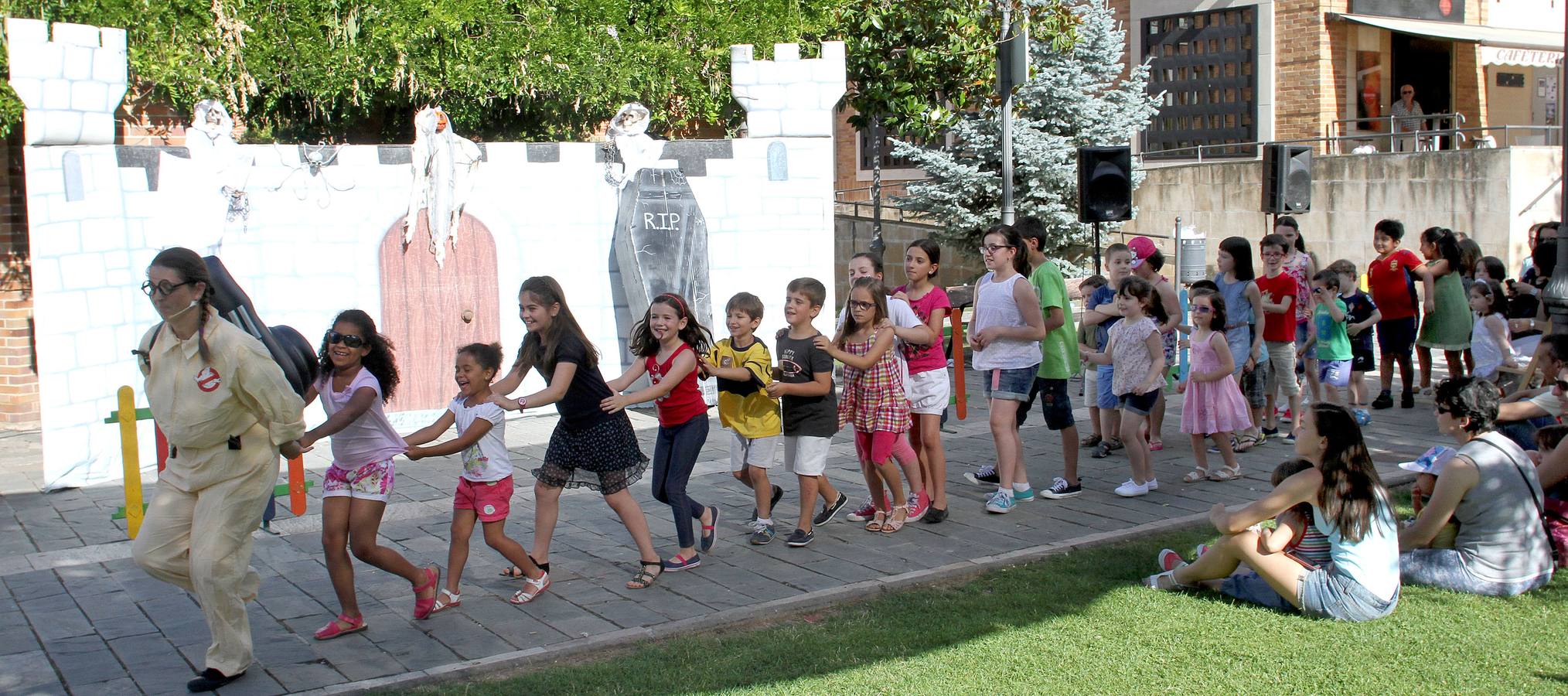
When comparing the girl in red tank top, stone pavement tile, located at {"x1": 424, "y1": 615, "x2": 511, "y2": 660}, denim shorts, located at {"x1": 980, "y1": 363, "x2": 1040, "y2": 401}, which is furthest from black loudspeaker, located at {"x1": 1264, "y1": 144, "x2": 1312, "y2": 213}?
stone pavement tile, located at {"x1": 424, "y1": 615, "x2": 511, "y2": 660}

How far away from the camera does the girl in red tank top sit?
6.40 m

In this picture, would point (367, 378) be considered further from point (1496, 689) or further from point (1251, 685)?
point (1496, 689)

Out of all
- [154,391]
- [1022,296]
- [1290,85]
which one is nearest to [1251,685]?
[1022,296]

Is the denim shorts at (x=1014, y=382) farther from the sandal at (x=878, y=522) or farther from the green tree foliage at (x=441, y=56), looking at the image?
the green tree foliage at (x=441, y=56)

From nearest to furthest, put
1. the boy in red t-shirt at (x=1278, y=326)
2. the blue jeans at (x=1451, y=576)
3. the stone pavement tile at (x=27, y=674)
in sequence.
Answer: the stone pavement tile at (x=27, y=674) → the blue jeans at (x=1451, y=576) → the boy in red t-shirt at (x=1278, y=326)

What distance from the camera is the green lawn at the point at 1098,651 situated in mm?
4820

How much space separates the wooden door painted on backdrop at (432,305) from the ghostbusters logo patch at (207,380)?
6.08 meters

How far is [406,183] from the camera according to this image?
1097cm

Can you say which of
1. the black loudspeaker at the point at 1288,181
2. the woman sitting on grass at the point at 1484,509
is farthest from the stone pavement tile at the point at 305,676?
the black loudspeaker at the point at 1288,181

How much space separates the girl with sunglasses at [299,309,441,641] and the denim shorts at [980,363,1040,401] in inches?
136

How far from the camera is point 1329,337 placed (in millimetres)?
10258

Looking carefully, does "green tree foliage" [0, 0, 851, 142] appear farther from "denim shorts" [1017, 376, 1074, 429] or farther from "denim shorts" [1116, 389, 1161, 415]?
"denim shorts" [1116, 389, 1161, 415]

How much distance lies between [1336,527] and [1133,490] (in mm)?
2621

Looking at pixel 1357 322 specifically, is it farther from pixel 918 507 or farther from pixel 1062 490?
pixel 918 507
